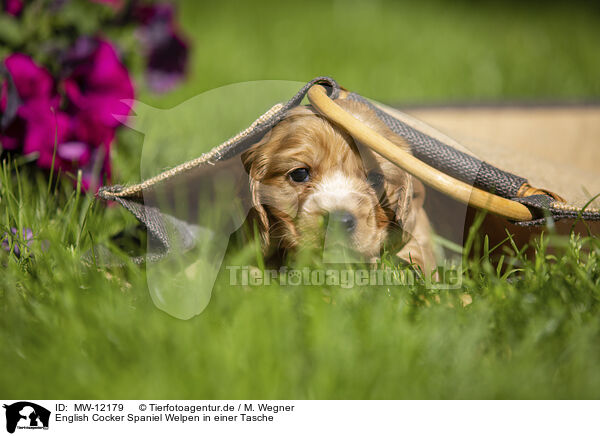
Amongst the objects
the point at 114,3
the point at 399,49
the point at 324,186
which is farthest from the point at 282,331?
the point at 399,49

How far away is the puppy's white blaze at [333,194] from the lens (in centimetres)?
183

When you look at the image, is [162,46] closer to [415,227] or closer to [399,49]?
[415,227]

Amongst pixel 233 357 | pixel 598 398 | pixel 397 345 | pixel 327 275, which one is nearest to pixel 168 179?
pixel 327 275

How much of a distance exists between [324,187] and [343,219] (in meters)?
0.14

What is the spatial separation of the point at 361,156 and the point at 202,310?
75 centimetres

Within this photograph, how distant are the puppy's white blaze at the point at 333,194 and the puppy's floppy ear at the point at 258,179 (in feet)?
0.58

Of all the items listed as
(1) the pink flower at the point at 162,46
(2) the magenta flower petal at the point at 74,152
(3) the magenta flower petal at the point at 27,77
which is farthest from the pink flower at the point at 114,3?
(2) the magenta flower petal at the point at 74,152

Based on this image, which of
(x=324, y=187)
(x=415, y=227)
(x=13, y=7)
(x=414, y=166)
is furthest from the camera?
(x=13, y=7)

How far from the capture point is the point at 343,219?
1.80 metres

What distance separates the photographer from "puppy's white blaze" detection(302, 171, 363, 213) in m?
1.83

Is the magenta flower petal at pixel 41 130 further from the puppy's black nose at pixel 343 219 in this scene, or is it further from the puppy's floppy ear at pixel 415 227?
the puppy's floppy ear at pixel 415 227

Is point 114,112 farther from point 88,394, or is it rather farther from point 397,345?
point 397,345

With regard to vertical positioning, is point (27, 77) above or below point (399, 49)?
below
